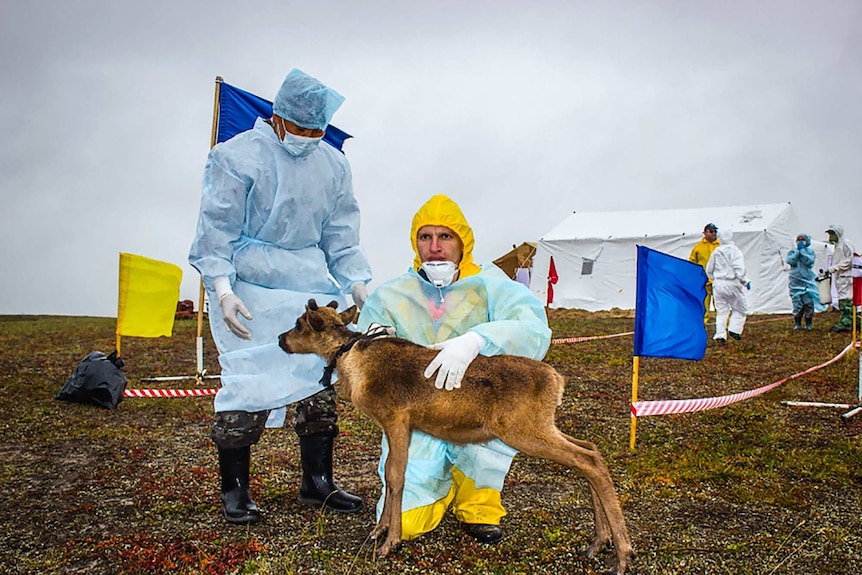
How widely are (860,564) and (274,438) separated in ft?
16.5

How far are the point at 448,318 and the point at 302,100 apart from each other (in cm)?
166

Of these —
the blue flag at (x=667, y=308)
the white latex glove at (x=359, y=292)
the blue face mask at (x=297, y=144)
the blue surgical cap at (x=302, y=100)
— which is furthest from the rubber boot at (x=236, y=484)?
the blue flag at (x=667, y=308)

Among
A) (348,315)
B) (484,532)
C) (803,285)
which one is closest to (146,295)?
(348,315)

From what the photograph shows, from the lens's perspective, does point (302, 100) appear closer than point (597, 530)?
No

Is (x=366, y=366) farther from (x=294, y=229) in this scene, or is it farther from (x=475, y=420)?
(x=294, y=229)

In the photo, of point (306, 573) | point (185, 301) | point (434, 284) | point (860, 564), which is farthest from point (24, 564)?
point (185, 301)

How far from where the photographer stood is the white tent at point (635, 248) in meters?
23.9

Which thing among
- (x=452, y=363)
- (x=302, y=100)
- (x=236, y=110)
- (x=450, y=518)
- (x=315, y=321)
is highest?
(x=236, y=110)

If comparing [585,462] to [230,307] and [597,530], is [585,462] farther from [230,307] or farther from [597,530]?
[230,307]

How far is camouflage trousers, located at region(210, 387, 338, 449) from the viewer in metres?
4.11

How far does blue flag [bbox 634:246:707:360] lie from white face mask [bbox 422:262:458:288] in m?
2.46

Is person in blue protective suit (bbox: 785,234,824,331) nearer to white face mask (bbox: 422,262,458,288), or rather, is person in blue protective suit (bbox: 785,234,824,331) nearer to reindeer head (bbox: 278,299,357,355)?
white face mask (bbox: 422,262,458,288)

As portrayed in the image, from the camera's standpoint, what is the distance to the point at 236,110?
9250 mm

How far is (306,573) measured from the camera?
3449mm
